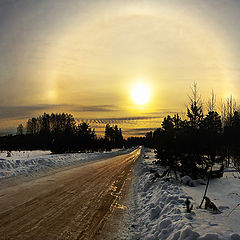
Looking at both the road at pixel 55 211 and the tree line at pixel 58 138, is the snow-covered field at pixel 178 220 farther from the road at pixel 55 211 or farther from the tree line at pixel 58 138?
the tree line at pixel 58 138

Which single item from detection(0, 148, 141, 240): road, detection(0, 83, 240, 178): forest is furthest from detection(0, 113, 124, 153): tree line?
detection(0, 148, 141, 240): road

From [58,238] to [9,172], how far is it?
10.2 metres

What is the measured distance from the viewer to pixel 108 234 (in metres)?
4.70

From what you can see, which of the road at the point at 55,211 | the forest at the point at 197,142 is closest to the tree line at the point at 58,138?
the forest at the point at 197,142

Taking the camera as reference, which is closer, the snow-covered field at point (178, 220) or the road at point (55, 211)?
the snow-covered field at point (178, 220)

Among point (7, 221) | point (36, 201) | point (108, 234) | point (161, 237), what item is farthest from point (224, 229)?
point (36, 201)

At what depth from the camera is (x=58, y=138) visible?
49.5 m

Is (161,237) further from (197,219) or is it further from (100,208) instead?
(100,208)

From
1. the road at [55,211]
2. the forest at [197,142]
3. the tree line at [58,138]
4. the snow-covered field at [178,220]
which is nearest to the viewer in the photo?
the snow-covered field at [178,220]

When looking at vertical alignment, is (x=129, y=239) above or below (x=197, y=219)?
below

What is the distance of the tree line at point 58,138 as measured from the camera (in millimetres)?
55469

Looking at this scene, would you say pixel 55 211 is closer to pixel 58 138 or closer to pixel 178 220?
pixel 178 220

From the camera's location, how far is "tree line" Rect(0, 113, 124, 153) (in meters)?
55.5

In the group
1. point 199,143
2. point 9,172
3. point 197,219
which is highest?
point 199,143
